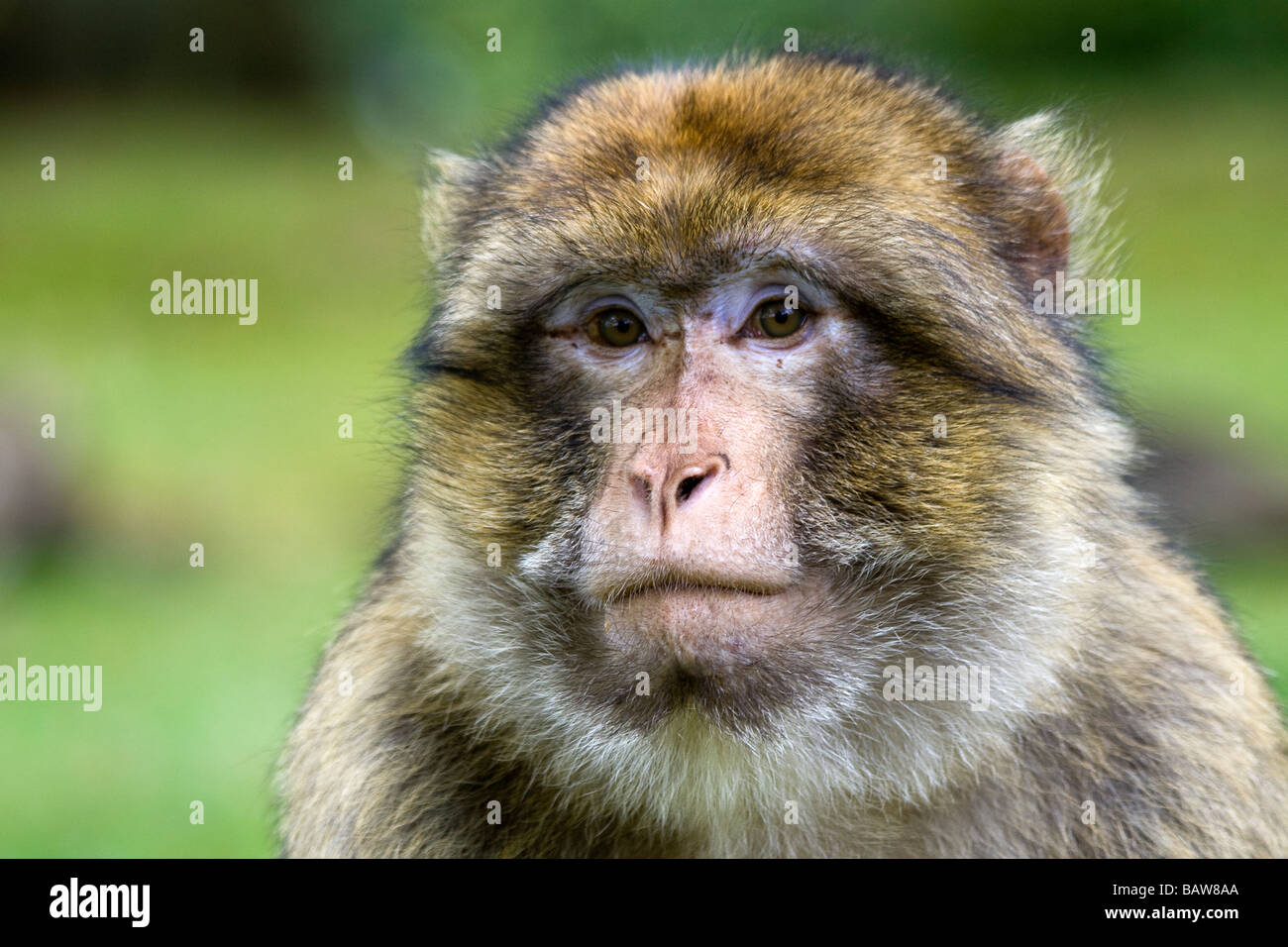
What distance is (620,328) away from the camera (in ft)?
12.7

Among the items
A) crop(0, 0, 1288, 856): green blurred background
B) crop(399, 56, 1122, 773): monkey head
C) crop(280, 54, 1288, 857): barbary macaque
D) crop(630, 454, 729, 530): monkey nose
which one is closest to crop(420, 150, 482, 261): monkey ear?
crop(0, 0, 1288, 856): green blurred background

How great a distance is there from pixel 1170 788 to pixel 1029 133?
1881 mm

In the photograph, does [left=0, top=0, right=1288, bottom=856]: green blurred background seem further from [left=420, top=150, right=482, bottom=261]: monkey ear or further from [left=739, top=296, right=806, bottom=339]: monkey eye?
[left=739, top=296, right=806, bottom=339]: monkey eye

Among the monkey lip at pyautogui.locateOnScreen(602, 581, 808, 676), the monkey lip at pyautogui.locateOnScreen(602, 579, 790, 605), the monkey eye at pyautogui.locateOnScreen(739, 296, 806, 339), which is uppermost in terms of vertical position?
the monkey eye at pyautogui.locateOnScreen(739, 296, 806, 339)

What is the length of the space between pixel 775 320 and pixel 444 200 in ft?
4.76

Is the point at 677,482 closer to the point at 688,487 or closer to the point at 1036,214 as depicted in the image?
the point at 688,487

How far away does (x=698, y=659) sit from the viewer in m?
3.43

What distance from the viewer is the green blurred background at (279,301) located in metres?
7.39

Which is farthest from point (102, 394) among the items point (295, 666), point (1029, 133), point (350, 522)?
point (1029, 133)

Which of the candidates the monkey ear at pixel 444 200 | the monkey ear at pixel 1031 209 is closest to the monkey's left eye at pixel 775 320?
the monkey ear at pixel 1031 209

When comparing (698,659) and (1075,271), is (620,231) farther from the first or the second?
(1075,271)

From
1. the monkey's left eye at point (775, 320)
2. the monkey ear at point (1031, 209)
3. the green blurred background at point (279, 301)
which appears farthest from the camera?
the green blurred background at point (279, 301)

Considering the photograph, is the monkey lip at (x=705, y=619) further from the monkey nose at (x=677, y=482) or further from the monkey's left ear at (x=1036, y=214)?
the monkey's left ear at (x=1036, y=214)

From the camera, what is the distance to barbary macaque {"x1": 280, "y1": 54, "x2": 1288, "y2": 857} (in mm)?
3539
